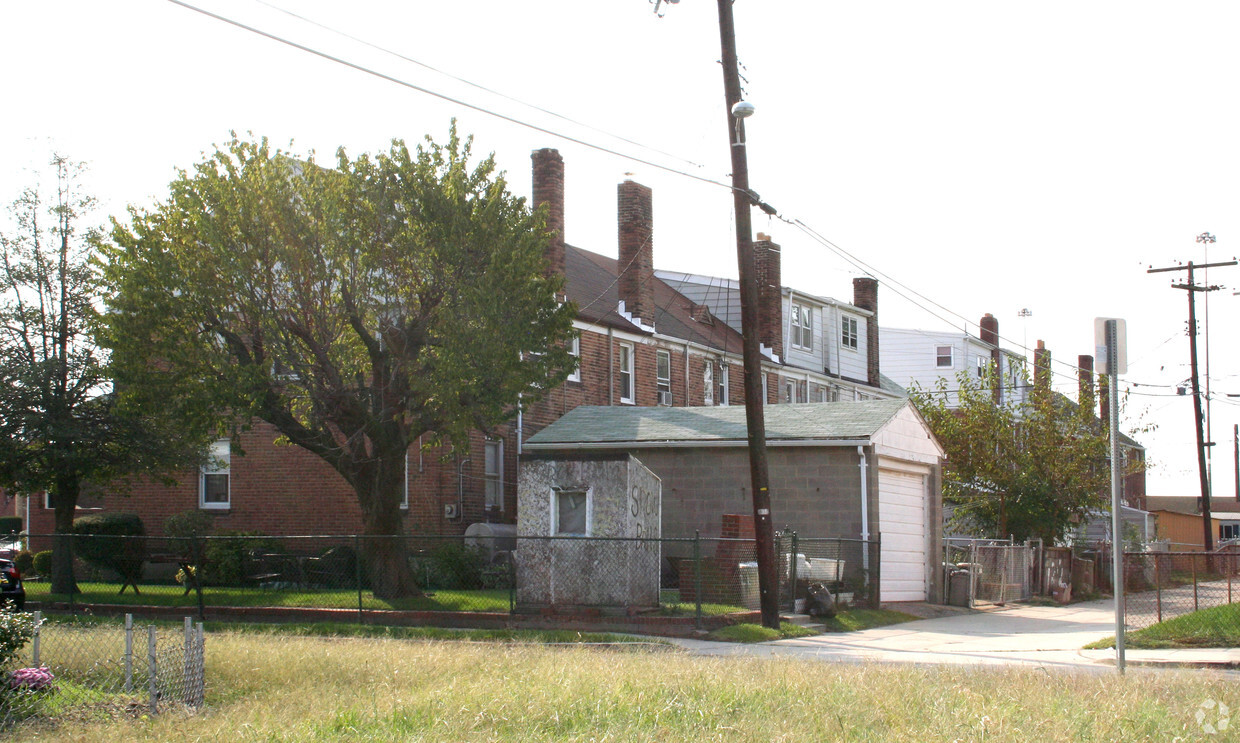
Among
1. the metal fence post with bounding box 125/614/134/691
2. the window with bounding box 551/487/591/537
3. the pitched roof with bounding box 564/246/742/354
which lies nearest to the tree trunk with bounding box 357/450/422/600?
the window with bounding box 551/487/591/537

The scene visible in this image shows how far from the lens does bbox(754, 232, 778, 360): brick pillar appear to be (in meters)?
40.3

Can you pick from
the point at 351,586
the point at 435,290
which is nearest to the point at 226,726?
the point at 435,290

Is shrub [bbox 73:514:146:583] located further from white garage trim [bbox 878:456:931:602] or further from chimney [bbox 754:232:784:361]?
chimney [bbox 754:232:784:361]

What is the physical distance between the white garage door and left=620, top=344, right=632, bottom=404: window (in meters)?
9.53

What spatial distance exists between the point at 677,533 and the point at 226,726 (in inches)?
660

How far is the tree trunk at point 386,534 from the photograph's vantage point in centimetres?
2125

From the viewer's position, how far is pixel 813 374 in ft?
140

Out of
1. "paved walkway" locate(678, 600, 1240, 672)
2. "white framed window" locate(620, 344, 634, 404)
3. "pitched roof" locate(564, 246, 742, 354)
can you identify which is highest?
"pitched roof" locate(564, 246, 742, 354)

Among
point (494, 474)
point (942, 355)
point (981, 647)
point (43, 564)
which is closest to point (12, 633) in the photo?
point (981, 647)

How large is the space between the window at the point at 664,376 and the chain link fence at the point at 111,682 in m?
23.6

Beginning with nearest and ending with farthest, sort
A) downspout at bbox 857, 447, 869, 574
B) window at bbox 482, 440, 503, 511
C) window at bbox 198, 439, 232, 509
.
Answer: downspout at bbox 857, 447, 869, 574 → window at bbox 482, 440, 503, 511 → window at bbox 198, 439, 232, 509

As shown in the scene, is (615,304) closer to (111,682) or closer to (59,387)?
(59,387)

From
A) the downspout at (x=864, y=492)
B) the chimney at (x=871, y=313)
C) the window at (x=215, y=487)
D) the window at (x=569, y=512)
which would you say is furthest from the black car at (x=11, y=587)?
the chimney at (x=871, y=313)

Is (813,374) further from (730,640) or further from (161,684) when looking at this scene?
(161,684)
